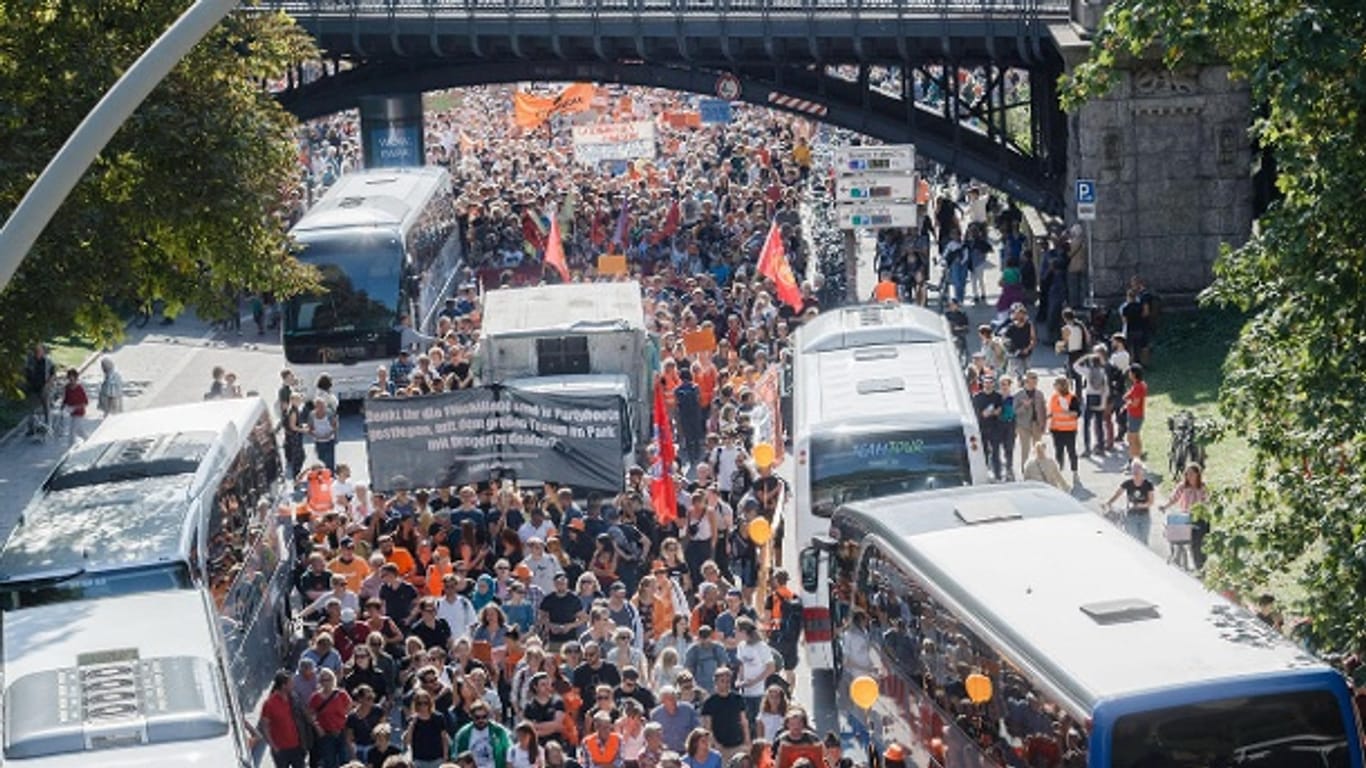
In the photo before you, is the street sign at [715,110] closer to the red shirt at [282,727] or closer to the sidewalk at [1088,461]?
the sidewalk at [1088,461]

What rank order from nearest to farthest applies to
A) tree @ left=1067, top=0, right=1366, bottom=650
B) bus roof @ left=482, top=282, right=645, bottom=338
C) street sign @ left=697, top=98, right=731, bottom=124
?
tree @ left=1067, top=0, right=1366, bottom=650, bus roof @ left=482, top=282, right=645, bottom=338, street sign @ left=697, top=98, right=731, bottom=124

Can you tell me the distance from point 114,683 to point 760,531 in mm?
8354

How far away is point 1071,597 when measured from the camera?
55.3ft

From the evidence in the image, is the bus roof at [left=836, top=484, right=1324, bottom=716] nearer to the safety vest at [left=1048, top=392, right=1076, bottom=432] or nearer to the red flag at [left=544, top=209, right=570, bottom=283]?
the safety vest at [left=1048, top=392, right=1076, bottom=432]

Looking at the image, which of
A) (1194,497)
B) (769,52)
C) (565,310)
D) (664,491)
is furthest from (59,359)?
(1194,497)

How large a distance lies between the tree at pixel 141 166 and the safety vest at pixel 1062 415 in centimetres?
854

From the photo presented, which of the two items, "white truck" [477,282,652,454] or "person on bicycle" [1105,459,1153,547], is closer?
"person on bicycle" [1105,459,1153,547]

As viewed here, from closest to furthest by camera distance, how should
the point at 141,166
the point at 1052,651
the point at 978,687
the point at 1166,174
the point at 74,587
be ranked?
the point at 1052,651 → the point at 978,687 → the point at 74,587 → the point at 141,166 → the point at 1166,174

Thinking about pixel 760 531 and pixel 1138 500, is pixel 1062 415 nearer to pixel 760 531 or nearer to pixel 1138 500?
pixel 1138 500

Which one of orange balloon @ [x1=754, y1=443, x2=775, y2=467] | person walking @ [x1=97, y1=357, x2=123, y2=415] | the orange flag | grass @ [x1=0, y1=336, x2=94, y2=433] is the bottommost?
grass @ [x1=0, y1=336, x2=94, y2=433]

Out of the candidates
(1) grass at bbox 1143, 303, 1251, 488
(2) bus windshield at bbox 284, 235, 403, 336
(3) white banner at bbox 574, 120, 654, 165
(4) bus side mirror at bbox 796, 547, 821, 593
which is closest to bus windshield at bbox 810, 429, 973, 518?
(4) bus side mirror at bbox 796, 547, 821, 593

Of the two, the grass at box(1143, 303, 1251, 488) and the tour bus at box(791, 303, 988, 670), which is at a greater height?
the tour bus at box(791, 303, 988, 670)

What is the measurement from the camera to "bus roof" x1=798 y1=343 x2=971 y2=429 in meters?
24.8

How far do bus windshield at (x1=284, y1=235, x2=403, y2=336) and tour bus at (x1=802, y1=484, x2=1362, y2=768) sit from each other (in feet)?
61.3
